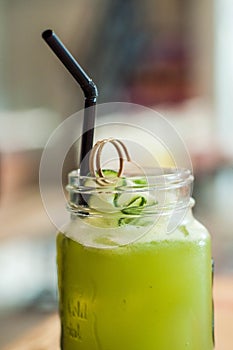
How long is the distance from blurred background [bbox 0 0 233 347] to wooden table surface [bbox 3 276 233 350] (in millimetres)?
1388

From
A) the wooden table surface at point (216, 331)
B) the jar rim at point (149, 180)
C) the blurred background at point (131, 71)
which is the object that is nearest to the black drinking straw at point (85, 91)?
the jar rim at point (149, 180)

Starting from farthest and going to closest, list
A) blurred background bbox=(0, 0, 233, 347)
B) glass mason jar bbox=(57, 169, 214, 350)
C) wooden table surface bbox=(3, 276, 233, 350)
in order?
1. blurred background bbox=(0, 0, 233, 347)
2. wooden table surface bbox=(3, 276, 233, 350)
3. glass mason jar bbox=(57, 169, 214, 350)

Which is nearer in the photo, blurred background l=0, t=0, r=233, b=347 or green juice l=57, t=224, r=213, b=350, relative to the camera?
green juice l=57, t=224, r=213, b=350

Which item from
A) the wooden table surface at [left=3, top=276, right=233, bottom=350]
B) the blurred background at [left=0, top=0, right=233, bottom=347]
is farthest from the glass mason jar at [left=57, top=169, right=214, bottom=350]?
the blurred background at [left=0, top=0, right=233, bottom=347]

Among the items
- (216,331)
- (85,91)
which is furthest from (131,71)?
(85,91)

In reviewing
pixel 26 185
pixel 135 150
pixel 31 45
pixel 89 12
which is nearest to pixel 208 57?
pixel 89 12

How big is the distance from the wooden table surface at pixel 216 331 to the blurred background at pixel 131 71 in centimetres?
139

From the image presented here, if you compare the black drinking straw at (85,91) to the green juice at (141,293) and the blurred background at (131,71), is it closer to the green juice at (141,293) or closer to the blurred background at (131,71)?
the green juice at (141,293)

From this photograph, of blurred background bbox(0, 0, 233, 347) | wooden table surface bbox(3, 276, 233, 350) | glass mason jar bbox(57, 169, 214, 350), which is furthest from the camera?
blurred background bbox(0, 0, 233, 347)

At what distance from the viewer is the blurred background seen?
7.07 feet

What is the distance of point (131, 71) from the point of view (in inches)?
89.7

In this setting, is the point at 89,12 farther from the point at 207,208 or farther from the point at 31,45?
the point at 207,208

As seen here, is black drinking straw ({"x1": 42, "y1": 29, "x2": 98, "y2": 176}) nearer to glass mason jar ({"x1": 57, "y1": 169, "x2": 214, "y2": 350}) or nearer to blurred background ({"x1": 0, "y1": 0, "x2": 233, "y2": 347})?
glass mason jar ({"x1": 57, "y1": 169, "x2": 214, "y2": 350})

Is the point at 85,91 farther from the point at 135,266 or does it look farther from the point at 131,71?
the point at 131,71
